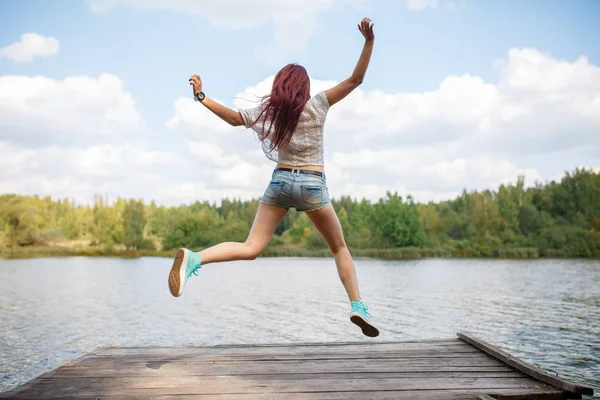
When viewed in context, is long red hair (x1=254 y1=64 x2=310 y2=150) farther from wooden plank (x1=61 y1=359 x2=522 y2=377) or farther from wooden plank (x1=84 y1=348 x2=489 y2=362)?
wooden plank (x1=84 y1=348 x2=489 y2=362)

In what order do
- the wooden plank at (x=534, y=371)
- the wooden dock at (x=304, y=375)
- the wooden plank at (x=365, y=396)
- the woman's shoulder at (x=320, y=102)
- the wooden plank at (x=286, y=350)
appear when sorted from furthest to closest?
the wooden plank at (x=286, y=350) → the woman's shoulder at (x=320, y=102) → the wooden plank at (x=534, y=371) → the wooden dock at (x=304, y=375) → the wooden plank at (x=365, y=396)

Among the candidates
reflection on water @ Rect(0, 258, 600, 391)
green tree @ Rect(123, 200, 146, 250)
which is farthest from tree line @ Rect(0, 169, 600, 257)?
reflection on water @ Rect(0, 258, 600, 391)

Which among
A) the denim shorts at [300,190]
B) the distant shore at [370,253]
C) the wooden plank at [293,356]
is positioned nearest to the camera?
the denim shorts at [300,190]

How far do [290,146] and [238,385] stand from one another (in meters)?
1.76

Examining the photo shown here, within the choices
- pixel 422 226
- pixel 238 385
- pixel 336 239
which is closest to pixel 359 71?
pixel 336 239

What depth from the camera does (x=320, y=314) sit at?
1783 cm

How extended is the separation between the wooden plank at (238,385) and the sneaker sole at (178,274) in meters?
0.69

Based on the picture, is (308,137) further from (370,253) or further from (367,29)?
(370,253)

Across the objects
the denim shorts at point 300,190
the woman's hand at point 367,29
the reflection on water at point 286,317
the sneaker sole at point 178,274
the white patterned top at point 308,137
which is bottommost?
the reflection on water at point 286,317

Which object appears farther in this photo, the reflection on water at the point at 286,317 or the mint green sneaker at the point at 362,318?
the reflection on water at the point at 286,317

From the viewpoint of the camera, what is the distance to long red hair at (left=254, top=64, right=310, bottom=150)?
4016 millimetres

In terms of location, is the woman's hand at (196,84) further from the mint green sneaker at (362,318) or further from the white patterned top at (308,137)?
the mint green sneaker at (362,318)

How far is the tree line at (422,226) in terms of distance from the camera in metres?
67.3

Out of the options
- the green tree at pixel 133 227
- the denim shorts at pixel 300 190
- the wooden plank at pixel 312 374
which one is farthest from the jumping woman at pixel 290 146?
the green tree at pixel 133 227
